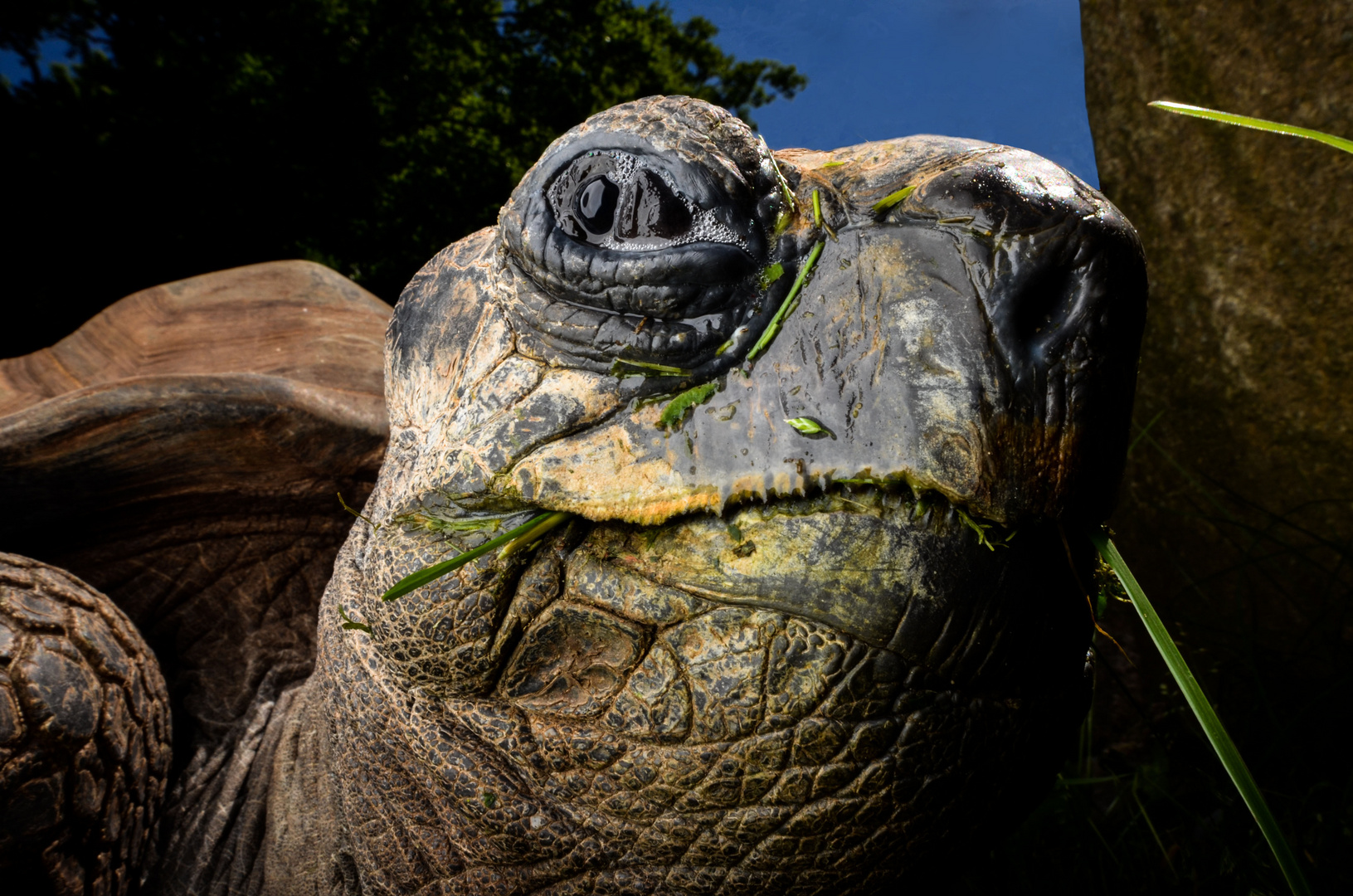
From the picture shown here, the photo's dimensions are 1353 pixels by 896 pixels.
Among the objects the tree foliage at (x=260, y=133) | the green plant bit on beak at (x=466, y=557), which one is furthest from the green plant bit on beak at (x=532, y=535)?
the tree foliage at (x=260, y=133)

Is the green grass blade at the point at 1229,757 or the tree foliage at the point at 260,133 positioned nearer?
the green grass blade at the point at 1229,757

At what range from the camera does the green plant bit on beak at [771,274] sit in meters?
0.77

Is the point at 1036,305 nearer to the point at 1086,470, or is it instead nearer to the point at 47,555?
the point at 1086,470

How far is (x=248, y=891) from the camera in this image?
4.66 ft

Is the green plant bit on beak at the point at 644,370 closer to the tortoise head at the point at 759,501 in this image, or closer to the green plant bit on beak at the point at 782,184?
the tortoise head at the point at 759,501

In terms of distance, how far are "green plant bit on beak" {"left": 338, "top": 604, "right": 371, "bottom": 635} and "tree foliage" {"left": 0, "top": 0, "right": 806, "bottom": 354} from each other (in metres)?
2.48

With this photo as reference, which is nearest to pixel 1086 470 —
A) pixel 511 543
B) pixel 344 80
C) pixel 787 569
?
pixel 787 569

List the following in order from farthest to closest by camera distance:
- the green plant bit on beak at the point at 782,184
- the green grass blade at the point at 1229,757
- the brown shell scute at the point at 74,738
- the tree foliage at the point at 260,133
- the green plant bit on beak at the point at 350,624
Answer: the tree foliage at the point at 260,133 → the brown shell scute at the point at 74,738 → the green plant bit on beak at the point at 350,624 → the green plant bit on beak at the point at 782,184 → the green grass blade at the point at 1229,757

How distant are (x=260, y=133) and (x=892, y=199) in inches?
114

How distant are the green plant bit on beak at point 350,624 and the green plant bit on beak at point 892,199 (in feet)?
2.32

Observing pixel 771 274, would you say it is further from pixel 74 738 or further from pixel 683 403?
pixel 74 738

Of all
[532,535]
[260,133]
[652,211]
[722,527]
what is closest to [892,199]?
[652,211]

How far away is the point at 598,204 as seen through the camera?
837 millimetres

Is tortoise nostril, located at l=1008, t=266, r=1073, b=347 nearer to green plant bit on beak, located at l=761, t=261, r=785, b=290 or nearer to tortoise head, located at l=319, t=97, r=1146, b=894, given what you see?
tortoise head, located at l=319, t=97, r=1146, b=894
